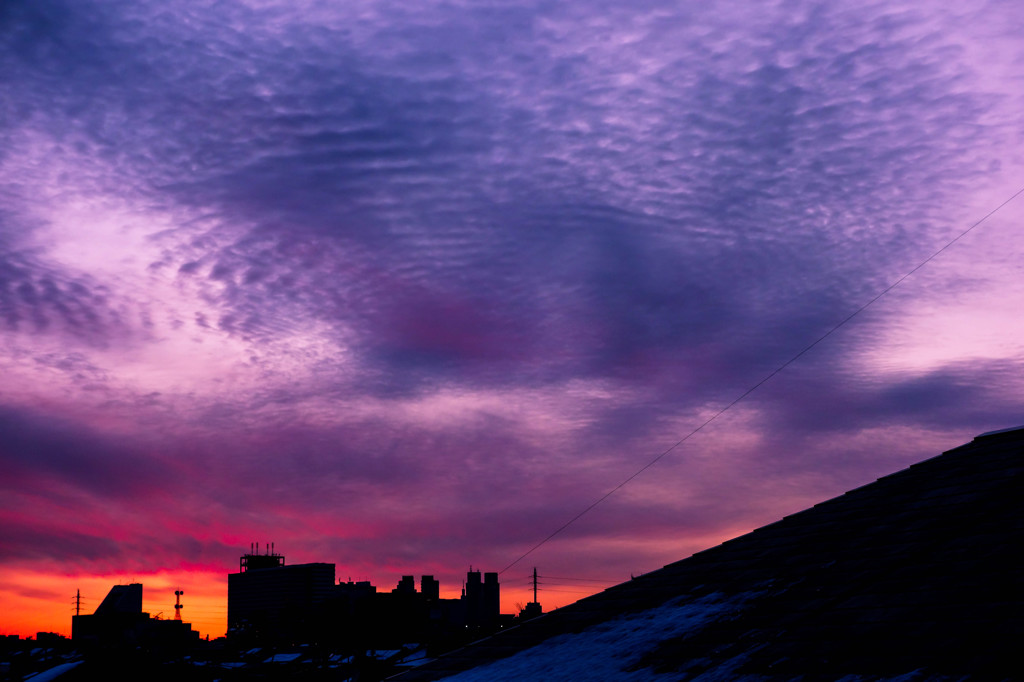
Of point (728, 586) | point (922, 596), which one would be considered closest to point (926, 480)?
point (728, 586)

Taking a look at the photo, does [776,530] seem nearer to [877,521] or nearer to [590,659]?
[877,521]

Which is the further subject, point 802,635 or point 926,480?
point 926,480

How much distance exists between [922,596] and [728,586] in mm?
5152

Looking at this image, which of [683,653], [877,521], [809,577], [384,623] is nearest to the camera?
[683,653]

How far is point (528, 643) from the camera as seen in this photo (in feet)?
66.0


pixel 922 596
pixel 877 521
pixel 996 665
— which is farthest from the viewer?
pixel 877 521

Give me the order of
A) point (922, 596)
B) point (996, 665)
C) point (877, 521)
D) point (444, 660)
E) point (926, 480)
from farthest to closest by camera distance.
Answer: point (444, 660) → point (926, 480) → point (877, 521) → point (922, 596) → point (996, 665)

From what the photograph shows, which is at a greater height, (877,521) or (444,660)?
(877,521)

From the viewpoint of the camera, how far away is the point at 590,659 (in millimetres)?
16781

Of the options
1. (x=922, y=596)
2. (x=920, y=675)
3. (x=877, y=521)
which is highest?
(x=877, y=521)

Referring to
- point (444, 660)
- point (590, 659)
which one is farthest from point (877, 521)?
point (444, 660)

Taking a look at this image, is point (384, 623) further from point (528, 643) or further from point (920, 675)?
point (920, 675)

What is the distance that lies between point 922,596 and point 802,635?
1.78 metres

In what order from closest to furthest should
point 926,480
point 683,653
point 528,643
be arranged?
point 683,653
point 926,480
point 528,643
